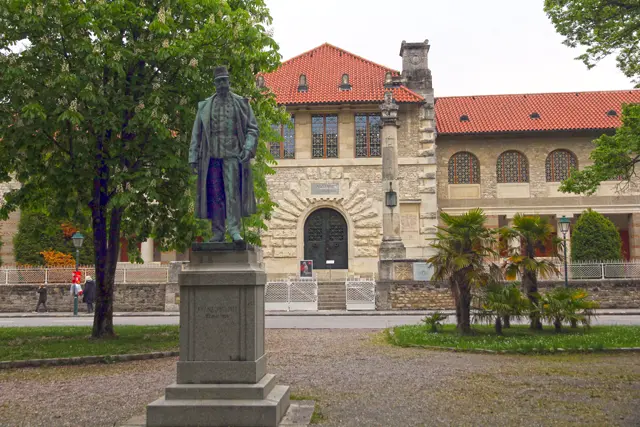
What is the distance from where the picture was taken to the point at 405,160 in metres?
31.7

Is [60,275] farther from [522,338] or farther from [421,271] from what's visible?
[522,338]

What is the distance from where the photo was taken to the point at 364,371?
990 centimetres

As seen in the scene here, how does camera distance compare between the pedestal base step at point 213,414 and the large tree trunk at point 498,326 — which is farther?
the large tree trunk at point 498,326

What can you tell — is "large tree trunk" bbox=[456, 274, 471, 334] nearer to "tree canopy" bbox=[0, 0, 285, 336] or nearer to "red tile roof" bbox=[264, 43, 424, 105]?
"tree canopy" bbox=[0, 0, 285, 336]

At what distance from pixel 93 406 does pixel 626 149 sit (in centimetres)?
1281

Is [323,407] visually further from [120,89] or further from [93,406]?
[120,89]

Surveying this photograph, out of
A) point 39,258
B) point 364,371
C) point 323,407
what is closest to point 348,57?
point 39,258

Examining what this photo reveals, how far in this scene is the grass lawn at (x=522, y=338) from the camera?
38.9ft

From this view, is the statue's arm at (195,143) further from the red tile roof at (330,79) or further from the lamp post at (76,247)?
the red tile roof at (330,79)

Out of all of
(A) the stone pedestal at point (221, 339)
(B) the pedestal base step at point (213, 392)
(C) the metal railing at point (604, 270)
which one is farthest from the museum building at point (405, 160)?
(B) the pedestal base step at point (213, 392)

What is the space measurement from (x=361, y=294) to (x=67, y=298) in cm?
1329

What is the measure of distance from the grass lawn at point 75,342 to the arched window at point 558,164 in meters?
24.9

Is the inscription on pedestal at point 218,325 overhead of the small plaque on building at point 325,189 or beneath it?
beneath

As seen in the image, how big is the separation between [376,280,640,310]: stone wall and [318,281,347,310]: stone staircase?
2.15m
